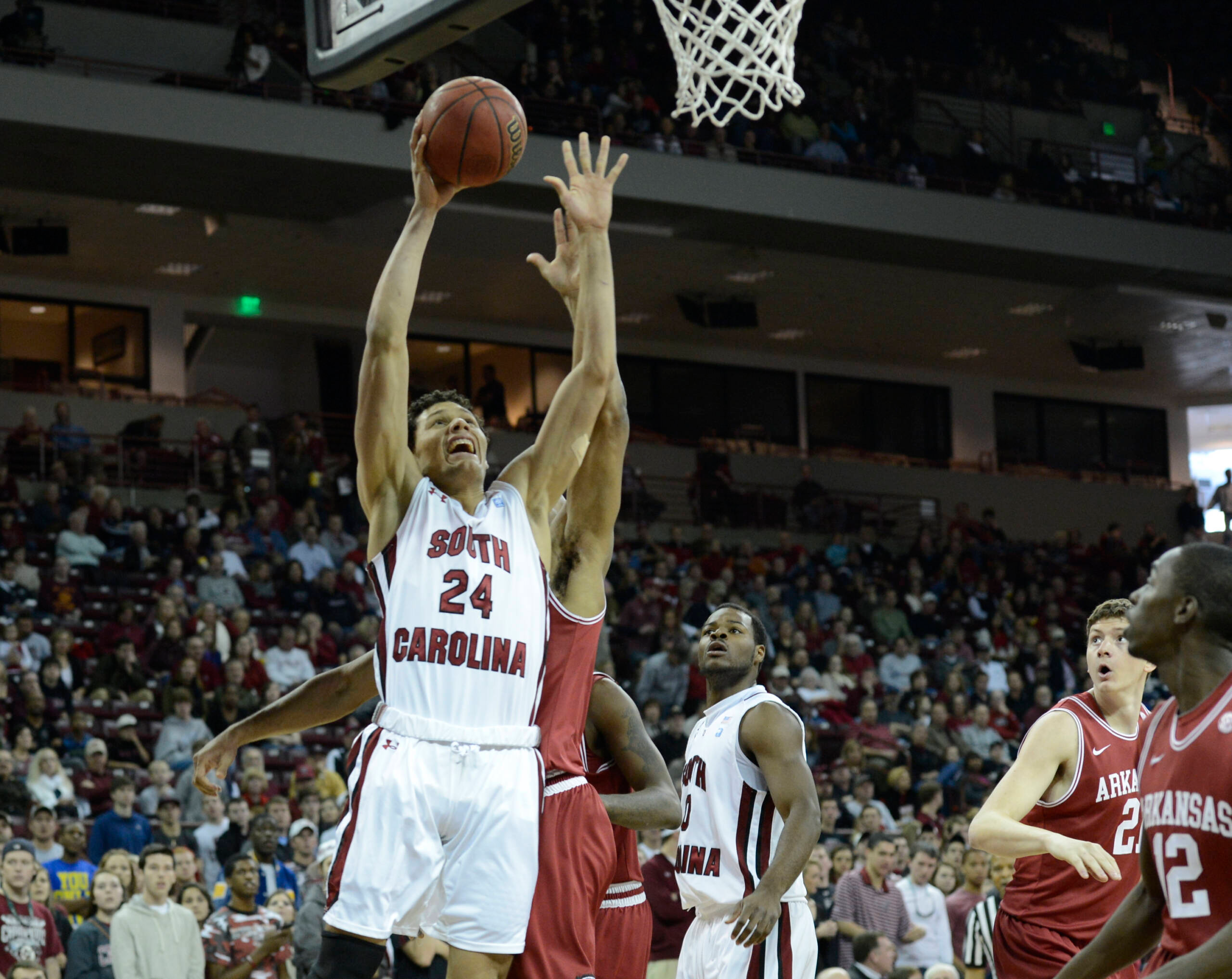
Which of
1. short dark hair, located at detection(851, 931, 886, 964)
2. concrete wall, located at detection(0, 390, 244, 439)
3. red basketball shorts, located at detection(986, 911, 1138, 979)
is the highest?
concrete wall, located at detection(0, 390, 244, 439)

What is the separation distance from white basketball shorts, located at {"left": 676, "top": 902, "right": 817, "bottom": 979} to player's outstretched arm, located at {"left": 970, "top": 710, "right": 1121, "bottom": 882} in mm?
637

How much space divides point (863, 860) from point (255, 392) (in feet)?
49.1

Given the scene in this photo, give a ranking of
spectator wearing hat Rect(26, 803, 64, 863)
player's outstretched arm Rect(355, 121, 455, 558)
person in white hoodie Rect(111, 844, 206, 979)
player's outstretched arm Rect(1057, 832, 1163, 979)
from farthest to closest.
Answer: spectator wearing hat Rect(26, 803, 64, 863) → person in white hoodie Rect(111, 844, 206, 979) → player's outstretched arm Rect(355, 121, 455, 558) → player's outstretched arm Rect(1057, 832, 1163, 979)

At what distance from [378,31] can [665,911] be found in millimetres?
5549

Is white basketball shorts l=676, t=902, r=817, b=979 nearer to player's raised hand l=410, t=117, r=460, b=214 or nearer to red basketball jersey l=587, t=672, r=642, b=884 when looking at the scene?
red basketball jersey l=587, t=672, r=642, b=884

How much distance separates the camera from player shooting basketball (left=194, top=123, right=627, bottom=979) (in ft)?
12.8

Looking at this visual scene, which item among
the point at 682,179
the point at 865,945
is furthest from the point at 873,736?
the point at 682,179

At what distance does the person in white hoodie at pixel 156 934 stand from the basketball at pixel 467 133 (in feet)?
18.4

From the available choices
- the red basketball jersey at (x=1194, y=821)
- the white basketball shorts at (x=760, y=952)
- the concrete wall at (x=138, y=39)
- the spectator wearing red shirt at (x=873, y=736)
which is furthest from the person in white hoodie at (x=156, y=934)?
the concrete wall at (x=138, y=39)

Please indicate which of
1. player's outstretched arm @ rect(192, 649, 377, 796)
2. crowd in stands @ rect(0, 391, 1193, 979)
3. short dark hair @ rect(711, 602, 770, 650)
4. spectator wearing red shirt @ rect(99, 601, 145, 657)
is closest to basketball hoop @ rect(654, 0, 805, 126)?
→ short dark hair @ rect(711, 602, 770, 650)

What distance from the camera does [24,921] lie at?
27.9 ft

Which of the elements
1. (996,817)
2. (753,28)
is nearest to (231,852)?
(753,28)

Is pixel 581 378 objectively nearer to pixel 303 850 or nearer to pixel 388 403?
pixel 388 403

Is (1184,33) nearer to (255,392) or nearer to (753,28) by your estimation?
(255,392)
